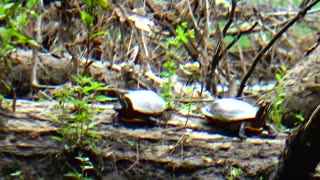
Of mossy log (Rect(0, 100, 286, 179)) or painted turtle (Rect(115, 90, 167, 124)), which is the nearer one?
mossy log (Rect(0, 100, 286, 179))

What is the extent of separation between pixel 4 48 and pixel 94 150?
833mm

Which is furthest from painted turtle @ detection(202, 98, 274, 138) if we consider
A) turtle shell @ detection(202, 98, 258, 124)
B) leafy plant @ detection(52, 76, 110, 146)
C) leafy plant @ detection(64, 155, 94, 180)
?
leafy plant @ detection(64, 155, 94, 180)

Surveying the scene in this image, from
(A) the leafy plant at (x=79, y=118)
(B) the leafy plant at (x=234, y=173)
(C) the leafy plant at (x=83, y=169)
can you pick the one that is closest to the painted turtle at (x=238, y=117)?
(B) the leafy plant at (x=234, y=173)

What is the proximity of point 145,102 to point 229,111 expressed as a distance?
566 mm

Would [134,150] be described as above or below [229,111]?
below

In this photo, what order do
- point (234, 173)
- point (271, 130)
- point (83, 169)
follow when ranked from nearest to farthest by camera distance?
1. point (83, 169)
2. point (234, 173)
3. point (271, 130)

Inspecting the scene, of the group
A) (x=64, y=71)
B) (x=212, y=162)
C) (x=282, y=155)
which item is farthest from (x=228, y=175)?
(x=64, y=71)

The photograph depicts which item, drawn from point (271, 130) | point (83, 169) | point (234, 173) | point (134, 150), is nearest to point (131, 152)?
point (134, 150)

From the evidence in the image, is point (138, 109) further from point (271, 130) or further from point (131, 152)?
point (271, 130)

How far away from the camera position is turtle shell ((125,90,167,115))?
4488mm

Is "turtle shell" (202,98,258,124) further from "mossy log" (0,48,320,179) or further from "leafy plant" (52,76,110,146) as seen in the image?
"leafy plant" (52,76,110,146)

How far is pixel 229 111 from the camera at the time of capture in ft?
15.0

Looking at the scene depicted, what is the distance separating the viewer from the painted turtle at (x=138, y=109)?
4488 mm

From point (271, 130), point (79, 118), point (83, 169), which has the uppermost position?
point (79, 118)
